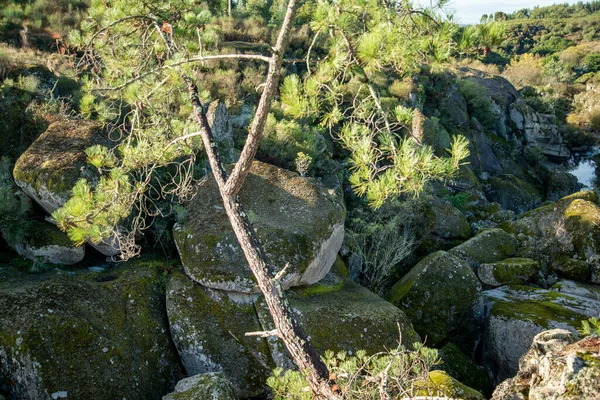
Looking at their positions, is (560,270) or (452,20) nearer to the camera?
(452,20)

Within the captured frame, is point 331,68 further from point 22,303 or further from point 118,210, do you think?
point 22,303

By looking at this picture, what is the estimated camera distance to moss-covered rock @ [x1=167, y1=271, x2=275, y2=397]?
229 inches

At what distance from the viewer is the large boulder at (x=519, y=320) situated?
7.29 metres

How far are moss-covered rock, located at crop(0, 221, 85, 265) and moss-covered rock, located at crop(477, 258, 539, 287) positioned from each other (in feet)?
29.6

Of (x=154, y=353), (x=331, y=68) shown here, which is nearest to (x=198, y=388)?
(x=154, y=353)

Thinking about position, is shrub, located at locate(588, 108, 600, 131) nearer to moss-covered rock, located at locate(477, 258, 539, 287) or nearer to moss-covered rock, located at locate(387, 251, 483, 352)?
moss-covered rock, located at locate(477, 258, 539, 287)

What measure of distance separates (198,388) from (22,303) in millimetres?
2461

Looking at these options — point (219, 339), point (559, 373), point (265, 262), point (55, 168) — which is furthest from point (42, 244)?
point (559, 373)

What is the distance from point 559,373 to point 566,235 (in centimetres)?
1062

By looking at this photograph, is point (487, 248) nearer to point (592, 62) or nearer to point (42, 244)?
point (42, 244)

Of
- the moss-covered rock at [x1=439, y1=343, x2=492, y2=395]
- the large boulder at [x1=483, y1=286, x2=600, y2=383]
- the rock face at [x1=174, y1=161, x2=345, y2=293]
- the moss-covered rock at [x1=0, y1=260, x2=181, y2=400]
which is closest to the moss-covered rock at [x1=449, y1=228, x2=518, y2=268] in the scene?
the large boulder at [x1=483, y1=286, x2=600, y2=383]

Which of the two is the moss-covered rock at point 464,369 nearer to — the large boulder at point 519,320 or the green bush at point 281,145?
the large boulder at point 519,320

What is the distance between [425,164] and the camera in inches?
118

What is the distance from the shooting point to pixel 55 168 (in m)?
6.41
